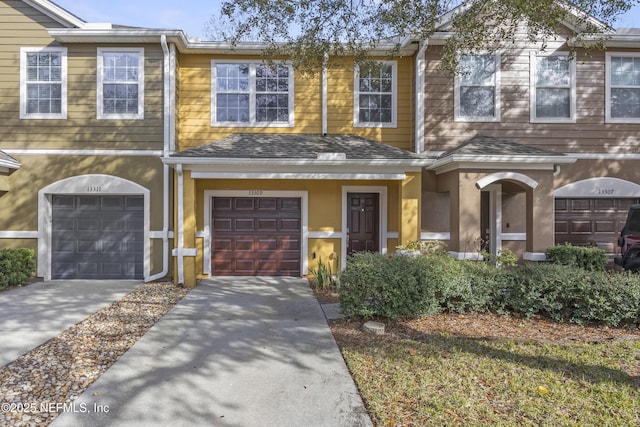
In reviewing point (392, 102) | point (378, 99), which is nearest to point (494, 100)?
point (392, 102)

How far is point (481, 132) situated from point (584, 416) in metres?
7.96

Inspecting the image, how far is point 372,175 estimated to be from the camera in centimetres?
917

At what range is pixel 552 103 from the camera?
1012 centimetres

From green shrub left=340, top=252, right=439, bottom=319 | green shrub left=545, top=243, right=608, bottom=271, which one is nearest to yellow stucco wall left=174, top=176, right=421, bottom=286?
green shrub left=545, top=243, right=608, bottom=271

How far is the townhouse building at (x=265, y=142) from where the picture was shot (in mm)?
9594

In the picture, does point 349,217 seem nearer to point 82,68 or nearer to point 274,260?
point 274,260

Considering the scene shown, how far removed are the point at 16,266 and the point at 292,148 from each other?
691cm

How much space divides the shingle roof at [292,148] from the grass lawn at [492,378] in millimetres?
4733

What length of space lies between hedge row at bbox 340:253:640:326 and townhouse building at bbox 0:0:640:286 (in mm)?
2850

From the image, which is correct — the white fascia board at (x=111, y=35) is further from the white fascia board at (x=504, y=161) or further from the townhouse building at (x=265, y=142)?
the white fascia board at (x=504, y=161)

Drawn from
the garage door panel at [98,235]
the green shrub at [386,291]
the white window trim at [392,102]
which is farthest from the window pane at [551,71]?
the garage door panel at [98,235]

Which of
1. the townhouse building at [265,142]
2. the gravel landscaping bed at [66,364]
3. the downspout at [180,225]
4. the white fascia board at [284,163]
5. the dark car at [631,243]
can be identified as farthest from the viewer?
the townhouse building at [265,142]

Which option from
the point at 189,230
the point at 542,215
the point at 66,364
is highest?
the point at 542,215

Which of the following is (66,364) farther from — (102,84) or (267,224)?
(102,84)
